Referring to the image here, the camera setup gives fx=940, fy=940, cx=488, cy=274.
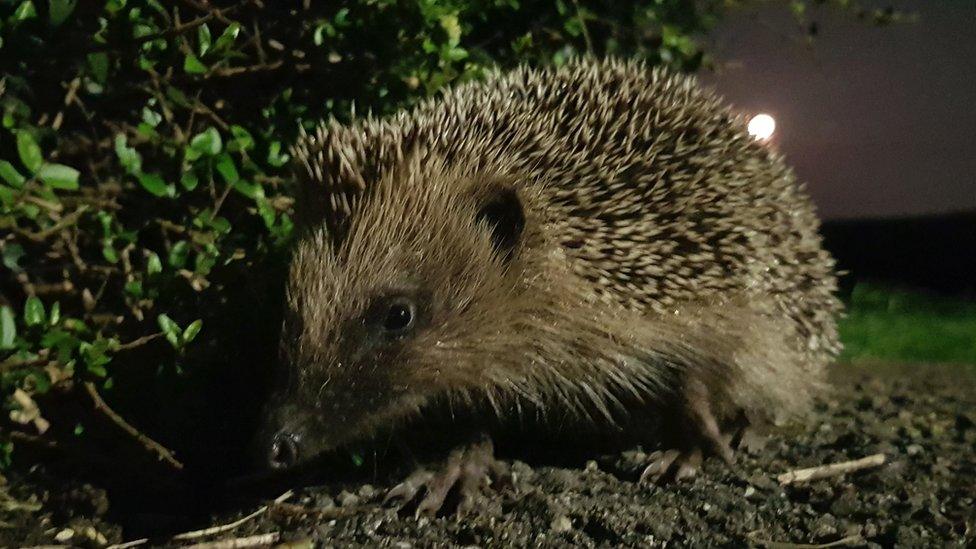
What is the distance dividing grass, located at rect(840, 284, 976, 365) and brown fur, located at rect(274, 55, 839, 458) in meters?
2.35

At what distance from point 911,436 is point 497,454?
1.50 m

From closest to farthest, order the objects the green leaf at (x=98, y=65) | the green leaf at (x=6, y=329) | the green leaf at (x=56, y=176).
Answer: the green leaf at (x=6, y=329), the green leaf at (x=56, y=176), the green leaf at (x=98, y=65)

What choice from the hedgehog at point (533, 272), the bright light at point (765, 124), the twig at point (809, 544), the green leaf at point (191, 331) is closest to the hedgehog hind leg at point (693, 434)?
the hedgehog at point (533, 272)

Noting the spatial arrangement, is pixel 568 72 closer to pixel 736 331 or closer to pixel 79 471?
pixel 736 331

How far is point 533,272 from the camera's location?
2.57 m

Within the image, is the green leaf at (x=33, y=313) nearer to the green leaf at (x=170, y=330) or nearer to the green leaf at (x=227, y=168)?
the green leaf at (x=170, y=330)

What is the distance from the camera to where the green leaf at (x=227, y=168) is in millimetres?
2527

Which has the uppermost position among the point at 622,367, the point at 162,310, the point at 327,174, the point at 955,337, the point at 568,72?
the point at 568,72

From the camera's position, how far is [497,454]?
2.92m

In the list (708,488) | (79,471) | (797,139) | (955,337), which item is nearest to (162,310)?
(79,471)

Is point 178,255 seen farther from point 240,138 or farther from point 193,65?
point 193,65

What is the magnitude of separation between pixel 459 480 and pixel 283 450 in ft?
1.78

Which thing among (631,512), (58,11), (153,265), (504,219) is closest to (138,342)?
(153,265)

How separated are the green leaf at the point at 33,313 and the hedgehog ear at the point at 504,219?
1116 millimetres
